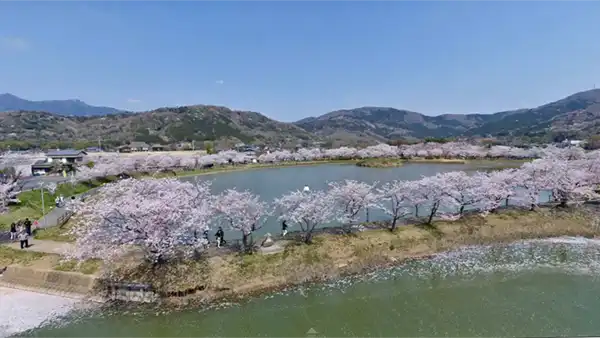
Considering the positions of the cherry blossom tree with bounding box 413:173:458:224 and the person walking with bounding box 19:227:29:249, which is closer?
the person walking with bounding box 19:227:29:249

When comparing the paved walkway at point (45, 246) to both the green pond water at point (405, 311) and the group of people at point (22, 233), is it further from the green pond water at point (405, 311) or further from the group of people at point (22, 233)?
the green pond water at point (405, 311)

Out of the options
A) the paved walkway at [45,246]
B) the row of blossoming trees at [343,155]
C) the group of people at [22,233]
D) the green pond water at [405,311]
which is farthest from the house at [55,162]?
the green pond water at [405,311]

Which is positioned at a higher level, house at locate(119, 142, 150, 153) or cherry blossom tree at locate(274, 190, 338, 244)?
house at locate(119, 142, 150, 153)

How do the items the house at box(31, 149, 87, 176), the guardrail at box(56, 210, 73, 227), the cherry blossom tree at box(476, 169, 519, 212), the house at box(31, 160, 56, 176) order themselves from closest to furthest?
1. the guardrail at box(56, 210, 73, 227)
2. the cherry blossom tree at box(476, 169, 519, 212)
3. the house at box(31, 149, 87, 176)
4. the house at box(31, 160, 56, 176)

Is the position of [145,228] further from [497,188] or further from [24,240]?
[497,188]

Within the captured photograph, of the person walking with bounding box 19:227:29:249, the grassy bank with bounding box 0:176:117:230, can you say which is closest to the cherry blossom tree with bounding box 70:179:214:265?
the person walking with bounding box 19:227:29:249

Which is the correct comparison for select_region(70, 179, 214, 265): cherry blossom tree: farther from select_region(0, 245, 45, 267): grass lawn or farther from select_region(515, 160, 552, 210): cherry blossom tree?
select_region(515, 160, 552, 210): cherry blossom tree

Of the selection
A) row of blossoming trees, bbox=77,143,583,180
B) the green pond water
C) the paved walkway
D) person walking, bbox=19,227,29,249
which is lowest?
the green pond water

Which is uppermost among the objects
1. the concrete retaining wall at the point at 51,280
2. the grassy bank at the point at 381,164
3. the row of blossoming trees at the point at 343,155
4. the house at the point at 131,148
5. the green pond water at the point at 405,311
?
the house at the point at 131,148
